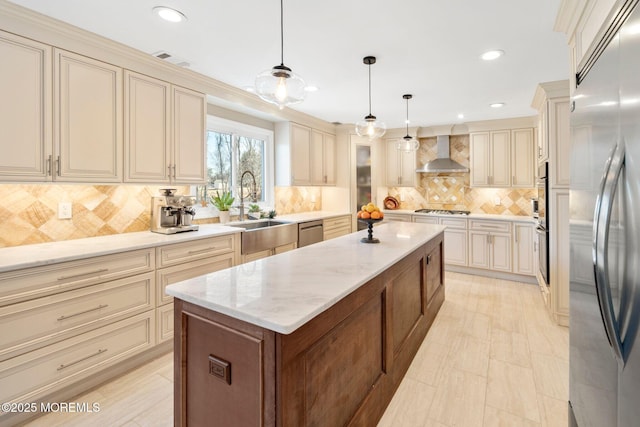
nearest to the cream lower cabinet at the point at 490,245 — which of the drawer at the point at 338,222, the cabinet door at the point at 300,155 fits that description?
the drawer at the point at 338,222

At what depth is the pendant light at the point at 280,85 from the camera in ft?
5.89

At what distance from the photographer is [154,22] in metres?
2.19

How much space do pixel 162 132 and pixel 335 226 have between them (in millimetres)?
2980

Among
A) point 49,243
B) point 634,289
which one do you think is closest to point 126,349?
point 49,243

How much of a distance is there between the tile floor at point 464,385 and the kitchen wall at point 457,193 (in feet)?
8.09

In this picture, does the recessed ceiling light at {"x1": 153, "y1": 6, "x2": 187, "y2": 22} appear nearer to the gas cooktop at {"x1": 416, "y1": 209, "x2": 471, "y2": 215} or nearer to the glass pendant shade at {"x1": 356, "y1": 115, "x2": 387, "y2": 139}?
the glass pendant shade at {"x1": 356, "y1": 115, "x2": 387, "y2": 139}

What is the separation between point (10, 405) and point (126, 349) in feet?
2.08

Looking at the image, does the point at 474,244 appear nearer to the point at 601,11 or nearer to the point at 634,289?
the point at 601,11

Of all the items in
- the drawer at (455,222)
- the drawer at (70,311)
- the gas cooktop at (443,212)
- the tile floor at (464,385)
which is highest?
the gas cooktop at (443,212)

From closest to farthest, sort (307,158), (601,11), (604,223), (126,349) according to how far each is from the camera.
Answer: (604,223) → (601,11) → (126,349) → (307,158)

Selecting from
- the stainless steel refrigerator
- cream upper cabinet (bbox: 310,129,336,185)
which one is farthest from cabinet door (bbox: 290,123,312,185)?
the stainless steel refrigerator

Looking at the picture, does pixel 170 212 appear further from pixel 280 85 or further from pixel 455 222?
pixel 455 222

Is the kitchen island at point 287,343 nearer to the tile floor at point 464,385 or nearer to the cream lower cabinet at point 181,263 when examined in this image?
the tile floor at point 464,385

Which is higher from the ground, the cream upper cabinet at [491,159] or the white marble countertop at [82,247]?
the cream upper cabinet at [491,159]
